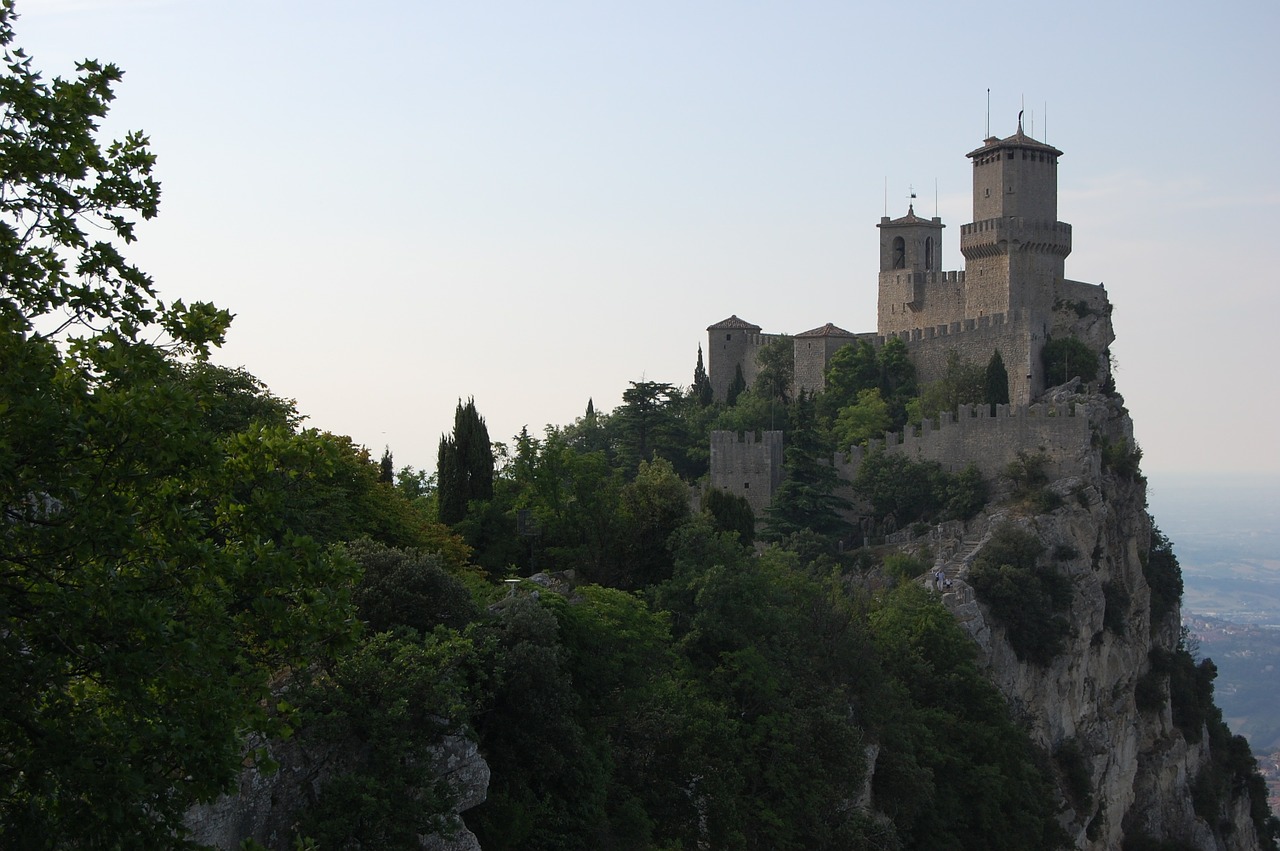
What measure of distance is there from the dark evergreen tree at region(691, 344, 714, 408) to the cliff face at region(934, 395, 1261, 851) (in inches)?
720

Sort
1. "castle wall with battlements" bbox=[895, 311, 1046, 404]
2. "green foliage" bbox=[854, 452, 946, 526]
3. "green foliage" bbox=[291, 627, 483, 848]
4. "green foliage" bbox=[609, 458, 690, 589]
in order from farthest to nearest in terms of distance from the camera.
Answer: "castle wall with battlements" bbox=[895, 311, 1046, 404] → "green foliage" bbox=[854, 452, 946, 526] → "green foliage" bbox=[609, 458, 690, 589] → "green foliage" bbox=[291, 627, 483, 848]

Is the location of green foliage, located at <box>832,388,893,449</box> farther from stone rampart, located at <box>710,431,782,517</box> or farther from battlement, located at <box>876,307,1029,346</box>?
stone rampart, located at <box>710,431,782,517</box>

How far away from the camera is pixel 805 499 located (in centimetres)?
5134

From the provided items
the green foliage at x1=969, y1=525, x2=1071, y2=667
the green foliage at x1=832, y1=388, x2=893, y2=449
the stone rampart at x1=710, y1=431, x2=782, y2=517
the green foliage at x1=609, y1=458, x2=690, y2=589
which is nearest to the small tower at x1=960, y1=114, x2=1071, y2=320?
the green foliage at x1=832, y1=388, x2=893, y2=449

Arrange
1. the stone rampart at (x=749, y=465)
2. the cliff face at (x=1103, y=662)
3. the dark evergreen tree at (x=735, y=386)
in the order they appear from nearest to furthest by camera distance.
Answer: the cliff face at (x=1103, y=662) < the stone rampart at (x=749, y=465) < the dark evergreen tree at (x=735, y=386)

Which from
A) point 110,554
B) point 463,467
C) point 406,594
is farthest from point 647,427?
point 110,554

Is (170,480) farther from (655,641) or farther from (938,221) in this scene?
(938,221)

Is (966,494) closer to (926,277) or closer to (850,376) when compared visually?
(850,376)

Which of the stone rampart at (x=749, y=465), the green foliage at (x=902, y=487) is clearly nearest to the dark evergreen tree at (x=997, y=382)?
the green foliage at (x=902, y=487)

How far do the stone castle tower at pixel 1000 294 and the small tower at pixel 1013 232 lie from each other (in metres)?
0.04

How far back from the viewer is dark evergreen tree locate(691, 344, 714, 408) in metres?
67.3

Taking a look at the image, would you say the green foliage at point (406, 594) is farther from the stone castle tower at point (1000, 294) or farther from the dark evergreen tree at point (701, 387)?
the dark evergreen tree at point (701, 387)

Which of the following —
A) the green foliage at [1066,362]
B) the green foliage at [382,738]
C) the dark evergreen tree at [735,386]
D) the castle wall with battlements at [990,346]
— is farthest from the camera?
the dark evergreen tree at [735,386]

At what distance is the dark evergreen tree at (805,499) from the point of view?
51.2 m
